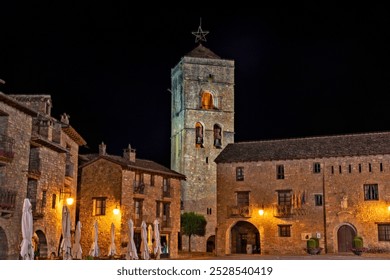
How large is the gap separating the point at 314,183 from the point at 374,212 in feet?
14.8

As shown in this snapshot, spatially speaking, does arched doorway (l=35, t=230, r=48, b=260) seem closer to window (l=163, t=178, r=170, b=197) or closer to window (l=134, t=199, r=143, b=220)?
window (l=134, t=199, r=143, b=220)

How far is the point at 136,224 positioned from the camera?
3638 cm

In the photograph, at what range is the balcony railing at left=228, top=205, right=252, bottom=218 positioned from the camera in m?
41.0

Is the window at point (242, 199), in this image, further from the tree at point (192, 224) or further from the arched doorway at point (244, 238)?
the tree at point (192, 224)

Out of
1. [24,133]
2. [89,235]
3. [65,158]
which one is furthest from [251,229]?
[24,133]

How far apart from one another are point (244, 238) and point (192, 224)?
573 centimetres

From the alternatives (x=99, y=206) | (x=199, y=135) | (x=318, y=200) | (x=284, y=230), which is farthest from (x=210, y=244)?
(x=99, y=206)

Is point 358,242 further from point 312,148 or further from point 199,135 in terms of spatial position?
point 199,135

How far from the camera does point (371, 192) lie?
38094 millimetres

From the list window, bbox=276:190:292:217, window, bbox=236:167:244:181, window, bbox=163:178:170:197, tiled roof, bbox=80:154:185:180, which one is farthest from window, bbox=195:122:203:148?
window, bbox=276:190:292:217

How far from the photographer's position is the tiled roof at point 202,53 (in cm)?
5442

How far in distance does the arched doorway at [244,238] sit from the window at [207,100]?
566 inches

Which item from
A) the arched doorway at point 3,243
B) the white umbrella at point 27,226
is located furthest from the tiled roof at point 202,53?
the white umbrella at point 27,226
